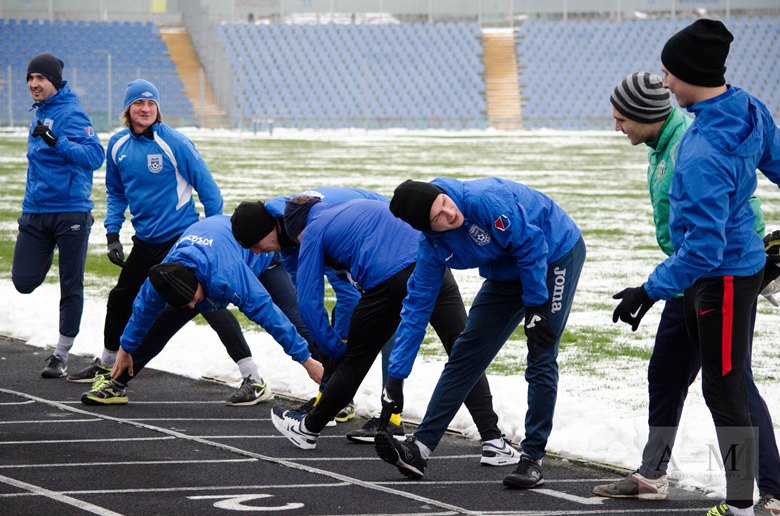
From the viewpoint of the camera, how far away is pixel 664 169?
470 cm

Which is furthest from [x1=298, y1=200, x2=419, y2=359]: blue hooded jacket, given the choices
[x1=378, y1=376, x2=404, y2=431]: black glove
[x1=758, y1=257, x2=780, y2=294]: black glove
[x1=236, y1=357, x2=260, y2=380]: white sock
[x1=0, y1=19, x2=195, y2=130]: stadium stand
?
[x1=0, y1=19, x2=195, y2=130]: stadium stand

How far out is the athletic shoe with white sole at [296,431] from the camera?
5879 mm

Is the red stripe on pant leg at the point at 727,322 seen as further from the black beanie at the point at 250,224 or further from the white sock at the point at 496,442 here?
the black beanie at the point at 250,224

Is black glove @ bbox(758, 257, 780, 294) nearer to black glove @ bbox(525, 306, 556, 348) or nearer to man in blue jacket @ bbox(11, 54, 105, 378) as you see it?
black glove @ bbox(525, 306, 556, 348)

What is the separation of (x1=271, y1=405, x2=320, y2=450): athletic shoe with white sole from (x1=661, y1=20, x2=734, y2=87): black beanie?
2.71 m

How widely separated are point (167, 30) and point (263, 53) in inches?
174

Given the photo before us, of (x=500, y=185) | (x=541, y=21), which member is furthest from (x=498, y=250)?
(x=541, y=21)

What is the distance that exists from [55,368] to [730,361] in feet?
16.6

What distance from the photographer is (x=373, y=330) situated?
557 centimetres

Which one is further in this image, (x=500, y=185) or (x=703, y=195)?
(x=500, y=185)

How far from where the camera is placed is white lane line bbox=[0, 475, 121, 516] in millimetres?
4652

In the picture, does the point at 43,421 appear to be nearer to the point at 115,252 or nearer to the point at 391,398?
the point at 115,252

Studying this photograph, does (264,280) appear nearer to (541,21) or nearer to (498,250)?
(498,250)

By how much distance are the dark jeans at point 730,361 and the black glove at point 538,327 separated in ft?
2.34
